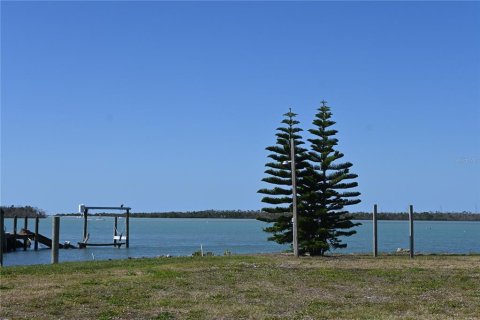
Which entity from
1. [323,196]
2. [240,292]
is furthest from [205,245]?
[240,292]

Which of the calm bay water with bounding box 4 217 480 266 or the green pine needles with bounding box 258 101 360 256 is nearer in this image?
the green pine needles with bounding box 258 101 360 256

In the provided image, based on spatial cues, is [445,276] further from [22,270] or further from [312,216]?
[312,216]

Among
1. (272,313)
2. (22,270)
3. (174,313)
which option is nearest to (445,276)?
(272,313)

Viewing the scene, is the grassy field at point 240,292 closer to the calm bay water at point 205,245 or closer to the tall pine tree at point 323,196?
the tall pine tree at point 323,196

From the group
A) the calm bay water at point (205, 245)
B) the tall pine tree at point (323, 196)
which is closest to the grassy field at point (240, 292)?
the tall pine tree at point (323, 196)

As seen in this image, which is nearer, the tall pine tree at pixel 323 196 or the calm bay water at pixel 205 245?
the tall pine tree at pixel 323 196

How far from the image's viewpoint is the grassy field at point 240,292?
29.6 feet

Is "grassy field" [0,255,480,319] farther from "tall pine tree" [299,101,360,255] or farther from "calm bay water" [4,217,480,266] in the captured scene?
"calm bay water" [4,217,480,266]

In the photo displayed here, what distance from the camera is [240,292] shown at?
1115 cm

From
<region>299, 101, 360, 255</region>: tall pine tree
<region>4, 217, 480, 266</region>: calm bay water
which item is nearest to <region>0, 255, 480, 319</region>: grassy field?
<region>299, 101, 360, 255</region>: tall pine tree

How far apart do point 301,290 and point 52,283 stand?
457cm

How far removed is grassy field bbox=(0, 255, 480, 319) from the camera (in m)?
9.02

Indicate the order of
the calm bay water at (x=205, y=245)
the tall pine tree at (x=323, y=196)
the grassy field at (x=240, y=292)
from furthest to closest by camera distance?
the calm bay water at (x=205, y=245)
the tall pine tree at (x=323, y=196)
the grassy field at (x=240, y=292)

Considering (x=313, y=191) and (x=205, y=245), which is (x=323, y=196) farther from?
(x=205, y=245)
